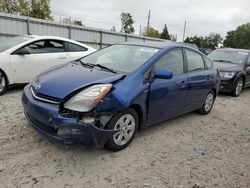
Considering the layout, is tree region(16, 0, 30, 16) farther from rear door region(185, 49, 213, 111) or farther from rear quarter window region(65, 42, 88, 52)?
rear door region(185, 49, 213, 111)

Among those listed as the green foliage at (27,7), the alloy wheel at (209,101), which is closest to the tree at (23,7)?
the green foliage at (27,7)

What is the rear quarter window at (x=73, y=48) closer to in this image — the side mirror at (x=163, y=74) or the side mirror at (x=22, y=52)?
the side mirror at (x=22, y=52)

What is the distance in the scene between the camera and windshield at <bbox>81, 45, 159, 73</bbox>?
3734 millimetres

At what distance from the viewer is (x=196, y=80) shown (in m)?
4.72

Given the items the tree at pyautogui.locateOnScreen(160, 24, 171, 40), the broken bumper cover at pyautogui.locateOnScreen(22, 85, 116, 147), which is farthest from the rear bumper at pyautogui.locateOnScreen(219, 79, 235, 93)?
the tree at pyautogui.locateOnScreen(160, 24, 171, 40)

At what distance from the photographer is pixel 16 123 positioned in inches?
156

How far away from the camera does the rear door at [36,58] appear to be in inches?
221

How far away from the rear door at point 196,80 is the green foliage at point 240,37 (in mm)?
63578

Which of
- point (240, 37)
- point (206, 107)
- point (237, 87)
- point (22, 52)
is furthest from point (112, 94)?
point (240, 37)

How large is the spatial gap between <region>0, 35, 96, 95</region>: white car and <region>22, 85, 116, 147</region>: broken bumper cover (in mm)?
2834

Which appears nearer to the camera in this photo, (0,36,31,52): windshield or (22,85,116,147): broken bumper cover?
(22,85,116,147): broken bumper cover

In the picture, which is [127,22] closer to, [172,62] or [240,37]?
[240,37]

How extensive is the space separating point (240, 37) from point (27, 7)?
5548 cm

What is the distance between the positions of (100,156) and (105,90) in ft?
2.99
